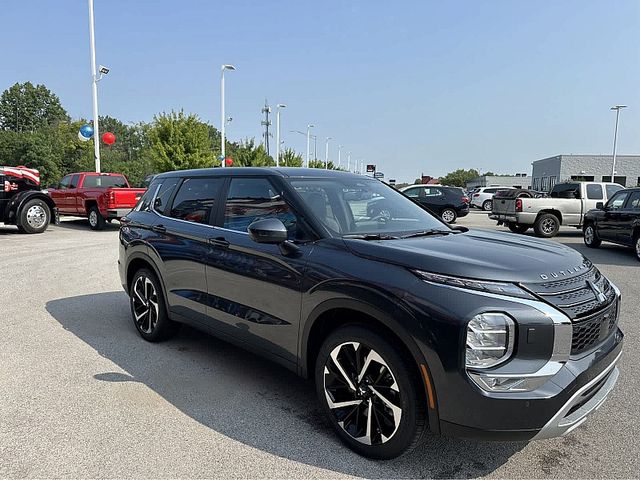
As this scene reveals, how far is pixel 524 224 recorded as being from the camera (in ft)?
52.3

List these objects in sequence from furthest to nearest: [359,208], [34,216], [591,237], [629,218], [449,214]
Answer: [449,214] → [34,216] → [591,237] → [629,218] → [359,208]

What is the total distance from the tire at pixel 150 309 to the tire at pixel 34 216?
36.1 ft

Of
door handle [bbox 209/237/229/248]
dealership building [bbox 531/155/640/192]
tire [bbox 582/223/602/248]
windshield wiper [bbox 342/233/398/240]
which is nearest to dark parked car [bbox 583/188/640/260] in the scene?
tire [bbox 582/223/602/248]

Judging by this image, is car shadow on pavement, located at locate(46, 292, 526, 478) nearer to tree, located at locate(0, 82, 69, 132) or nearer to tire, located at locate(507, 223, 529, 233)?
tire, located at locate(507, 223, 529, 233)

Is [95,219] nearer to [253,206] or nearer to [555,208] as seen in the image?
[253,206]

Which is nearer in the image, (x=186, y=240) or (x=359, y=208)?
(x=359, y=208)

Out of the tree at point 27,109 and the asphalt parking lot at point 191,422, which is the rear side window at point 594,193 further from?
the tree at point 27,109

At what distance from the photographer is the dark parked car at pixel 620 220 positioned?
35.4ft

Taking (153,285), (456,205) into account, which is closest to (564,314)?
(153,285)

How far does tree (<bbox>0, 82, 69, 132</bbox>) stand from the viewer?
3964 inches

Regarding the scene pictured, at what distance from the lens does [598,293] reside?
279 centimetres

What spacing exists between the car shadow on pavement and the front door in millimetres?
450

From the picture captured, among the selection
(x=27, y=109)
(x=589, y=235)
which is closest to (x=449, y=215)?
(x=589, y=235)

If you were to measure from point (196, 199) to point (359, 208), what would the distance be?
5.41 feet
